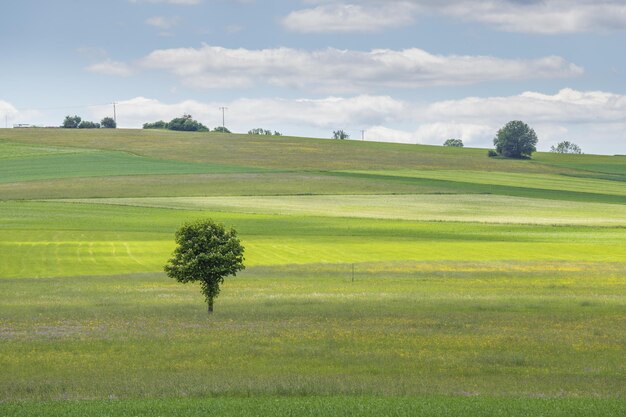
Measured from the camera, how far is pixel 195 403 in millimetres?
19797

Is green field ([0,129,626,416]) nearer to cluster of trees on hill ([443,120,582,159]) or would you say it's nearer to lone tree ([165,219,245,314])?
lone tree ([165,219,245,314])

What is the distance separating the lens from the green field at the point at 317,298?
22.2 m

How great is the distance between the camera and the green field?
22219 mm

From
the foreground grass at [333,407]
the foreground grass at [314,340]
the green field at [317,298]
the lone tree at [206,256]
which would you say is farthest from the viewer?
the lone tree at [206,256]

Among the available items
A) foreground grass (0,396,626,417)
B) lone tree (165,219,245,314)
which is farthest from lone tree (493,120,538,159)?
foreground grass (0,396,626,417)

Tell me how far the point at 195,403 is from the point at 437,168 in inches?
5433

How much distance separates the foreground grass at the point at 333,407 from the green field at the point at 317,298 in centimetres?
10

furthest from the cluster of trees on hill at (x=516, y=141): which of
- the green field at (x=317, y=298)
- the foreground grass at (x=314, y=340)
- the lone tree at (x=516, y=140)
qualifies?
the foreground grass at (x=314, y=340)

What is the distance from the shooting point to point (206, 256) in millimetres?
42125

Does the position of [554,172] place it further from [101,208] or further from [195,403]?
[195,403]

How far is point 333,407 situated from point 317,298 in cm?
2567

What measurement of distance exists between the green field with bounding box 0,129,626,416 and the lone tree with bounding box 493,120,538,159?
2420 inches

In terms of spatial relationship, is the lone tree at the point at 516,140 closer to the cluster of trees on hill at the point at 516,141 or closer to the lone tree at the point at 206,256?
the cluster of trees on hill at the point at 516,141

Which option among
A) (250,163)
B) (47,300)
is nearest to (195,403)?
(47,300)
